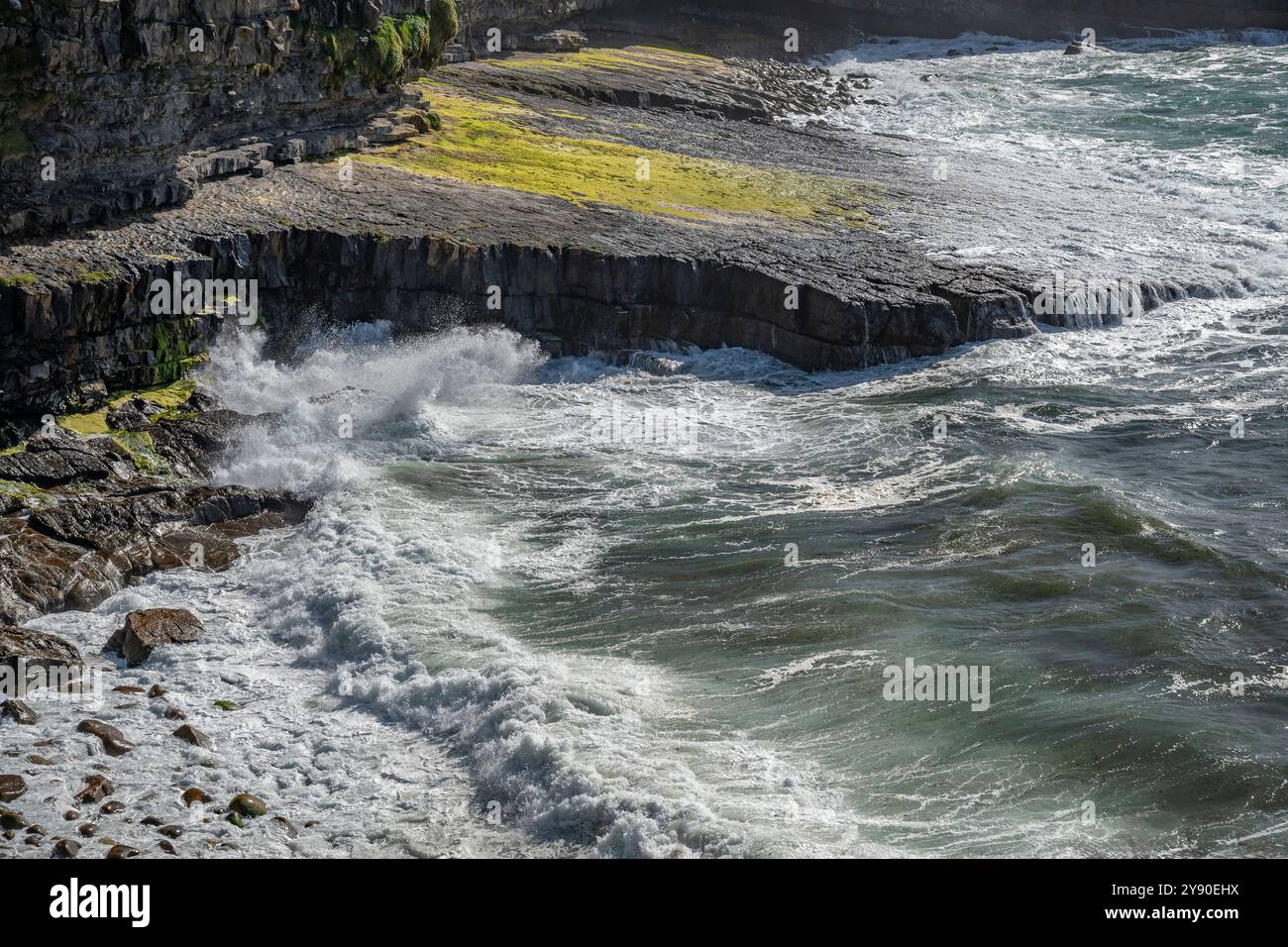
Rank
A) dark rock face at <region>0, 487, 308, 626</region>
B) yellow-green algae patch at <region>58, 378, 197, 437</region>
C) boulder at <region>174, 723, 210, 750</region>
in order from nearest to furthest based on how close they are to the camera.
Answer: boulder at <region>174, 723, 210, 750</region>, dark rock face at <region>0, 487, 308, 626</region>, yellow-green algae patch at <region>58, 378, 197, 437</region>

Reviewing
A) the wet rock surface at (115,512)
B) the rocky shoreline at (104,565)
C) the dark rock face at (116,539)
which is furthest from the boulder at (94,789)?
the dark rock face at (116,539)

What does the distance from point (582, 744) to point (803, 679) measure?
2771mm

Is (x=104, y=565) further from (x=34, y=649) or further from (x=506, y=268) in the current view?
(x=506, y=268)

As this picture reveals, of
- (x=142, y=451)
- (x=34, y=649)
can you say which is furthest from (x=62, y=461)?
(x=34, y=649)

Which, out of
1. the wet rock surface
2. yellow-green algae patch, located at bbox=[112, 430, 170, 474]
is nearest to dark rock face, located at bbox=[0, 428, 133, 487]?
the wet rock surface

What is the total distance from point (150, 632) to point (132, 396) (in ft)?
25.0

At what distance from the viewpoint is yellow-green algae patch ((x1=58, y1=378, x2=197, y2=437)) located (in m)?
21.4

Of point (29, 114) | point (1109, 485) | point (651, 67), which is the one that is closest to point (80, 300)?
point (29, 114)

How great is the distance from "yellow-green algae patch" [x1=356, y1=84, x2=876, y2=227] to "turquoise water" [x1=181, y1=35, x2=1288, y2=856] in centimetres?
364

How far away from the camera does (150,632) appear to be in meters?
16.0

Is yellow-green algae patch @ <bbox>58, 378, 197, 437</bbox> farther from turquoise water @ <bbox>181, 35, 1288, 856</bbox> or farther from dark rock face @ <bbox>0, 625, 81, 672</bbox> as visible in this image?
dark rock face @ <bbox>0, 625, 81, 672</bbox>

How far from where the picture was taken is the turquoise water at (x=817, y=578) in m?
13.0

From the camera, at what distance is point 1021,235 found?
32.9 m
